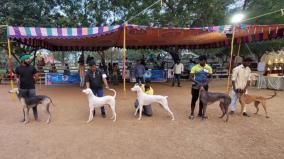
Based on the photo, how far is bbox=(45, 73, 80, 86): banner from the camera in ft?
45.0

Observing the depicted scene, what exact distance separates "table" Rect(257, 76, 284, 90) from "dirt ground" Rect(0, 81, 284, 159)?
5.36 m

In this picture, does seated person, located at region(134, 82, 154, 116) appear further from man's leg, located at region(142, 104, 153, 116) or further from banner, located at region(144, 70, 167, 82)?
banner, located at region(144, 70, 167, 82)

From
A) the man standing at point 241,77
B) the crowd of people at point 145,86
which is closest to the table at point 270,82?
the crowd of people at point 145,86

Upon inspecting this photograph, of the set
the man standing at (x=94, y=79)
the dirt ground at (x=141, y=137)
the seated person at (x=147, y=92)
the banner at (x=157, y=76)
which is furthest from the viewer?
the banner at (x=157, y=76)

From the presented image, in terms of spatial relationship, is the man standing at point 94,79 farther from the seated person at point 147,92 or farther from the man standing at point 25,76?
the man standing at point 25,76

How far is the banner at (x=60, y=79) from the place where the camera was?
13.7 metres

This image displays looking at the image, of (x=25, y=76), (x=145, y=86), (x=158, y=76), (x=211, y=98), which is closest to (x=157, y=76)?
(x=158, y=76)

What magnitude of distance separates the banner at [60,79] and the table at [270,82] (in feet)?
31.3

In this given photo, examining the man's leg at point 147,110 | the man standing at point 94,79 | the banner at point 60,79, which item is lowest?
the man's leg at point 147,110

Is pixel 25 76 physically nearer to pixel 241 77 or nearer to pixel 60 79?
pixel 241 77

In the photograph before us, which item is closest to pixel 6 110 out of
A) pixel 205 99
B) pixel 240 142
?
pixel 205 99

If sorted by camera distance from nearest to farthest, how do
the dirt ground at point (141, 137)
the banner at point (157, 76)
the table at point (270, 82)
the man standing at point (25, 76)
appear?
1. the dirt ground at point (141, 137)
2. the man standing at point (25, 76)
3. the table at point (270, 82)
4. the banner at point (157, 76)

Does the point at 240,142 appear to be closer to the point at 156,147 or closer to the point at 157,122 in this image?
the point at 156,147

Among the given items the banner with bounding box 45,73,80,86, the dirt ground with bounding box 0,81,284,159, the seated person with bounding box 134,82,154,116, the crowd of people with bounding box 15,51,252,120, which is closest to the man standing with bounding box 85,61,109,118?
the crowd of people with bounding box 15,51,252,120
